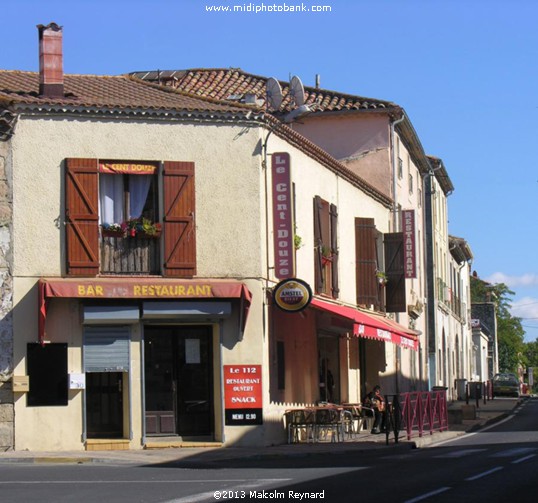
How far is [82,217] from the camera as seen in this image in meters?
20.8

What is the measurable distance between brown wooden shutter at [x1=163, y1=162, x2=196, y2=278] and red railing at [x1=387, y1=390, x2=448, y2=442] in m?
4.98

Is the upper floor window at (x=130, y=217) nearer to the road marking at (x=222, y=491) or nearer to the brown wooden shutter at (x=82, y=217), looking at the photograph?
the brown wooden shutter at (x=82, y=217)

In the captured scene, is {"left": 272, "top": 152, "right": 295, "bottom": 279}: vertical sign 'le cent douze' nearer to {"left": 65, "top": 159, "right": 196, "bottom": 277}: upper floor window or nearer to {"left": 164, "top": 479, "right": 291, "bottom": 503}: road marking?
{"left": 65, "top": 159, "right": 196, "bottom": 277}: upper floor window

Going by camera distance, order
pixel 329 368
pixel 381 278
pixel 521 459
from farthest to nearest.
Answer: pixel 381 278
pixel 329 368
pixel 521 459

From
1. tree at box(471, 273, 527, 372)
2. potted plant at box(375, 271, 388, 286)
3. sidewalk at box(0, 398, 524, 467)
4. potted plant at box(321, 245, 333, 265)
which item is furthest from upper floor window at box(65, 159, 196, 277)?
tree at box(471, 273, 527, 372)

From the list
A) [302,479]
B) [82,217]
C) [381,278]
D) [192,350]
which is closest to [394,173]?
[381,278]

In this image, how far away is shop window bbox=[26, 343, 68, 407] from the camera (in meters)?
20.3

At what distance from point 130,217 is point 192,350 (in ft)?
9.52

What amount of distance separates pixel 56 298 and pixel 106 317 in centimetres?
99

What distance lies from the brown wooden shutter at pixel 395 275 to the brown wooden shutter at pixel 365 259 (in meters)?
1.79

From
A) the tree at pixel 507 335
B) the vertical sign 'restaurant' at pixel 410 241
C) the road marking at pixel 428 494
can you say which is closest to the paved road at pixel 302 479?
the road marking at pixel 428 494

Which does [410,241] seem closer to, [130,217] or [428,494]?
[130,217]

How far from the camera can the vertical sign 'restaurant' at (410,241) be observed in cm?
3312

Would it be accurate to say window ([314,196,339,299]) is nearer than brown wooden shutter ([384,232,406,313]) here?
Yes
